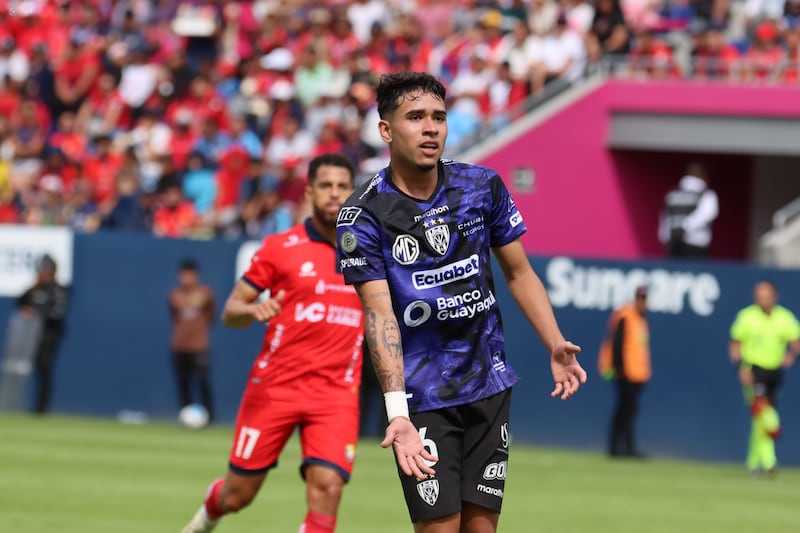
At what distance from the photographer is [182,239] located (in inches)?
902

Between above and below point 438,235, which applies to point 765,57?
above

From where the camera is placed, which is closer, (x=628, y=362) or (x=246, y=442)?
(x=246, y=442)

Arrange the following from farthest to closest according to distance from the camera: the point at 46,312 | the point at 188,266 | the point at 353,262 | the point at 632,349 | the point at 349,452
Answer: the point at 46,312 → the point at 188,266 → the point at 632,349 → the point at 349,452 → the point at 353,262

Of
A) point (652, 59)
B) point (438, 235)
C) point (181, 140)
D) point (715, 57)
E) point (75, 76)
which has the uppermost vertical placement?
point (715, 57)

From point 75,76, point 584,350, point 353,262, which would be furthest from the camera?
point 75,76

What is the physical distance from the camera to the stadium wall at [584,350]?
67.6 ft

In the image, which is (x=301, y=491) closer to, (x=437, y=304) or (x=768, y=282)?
(x=768, y=282)

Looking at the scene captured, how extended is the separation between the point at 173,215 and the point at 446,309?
17.4 metres

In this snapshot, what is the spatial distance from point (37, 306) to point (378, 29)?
6.83m

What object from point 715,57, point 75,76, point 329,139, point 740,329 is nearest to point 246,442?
point 740,329

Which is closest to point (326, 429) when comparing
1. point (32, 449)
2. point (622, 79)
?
point (32, 449)

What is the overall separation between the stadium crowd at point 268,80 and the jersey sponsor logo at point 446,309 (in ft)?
50.3

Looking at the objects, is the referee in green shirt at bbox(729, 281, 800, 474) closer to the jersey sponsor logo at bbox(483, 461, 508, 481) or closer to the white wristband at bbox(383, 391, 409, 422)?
the jersey sponsor logo at bbox(483, 461, 508, 481)

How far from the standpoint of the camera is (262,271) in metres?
9.84
